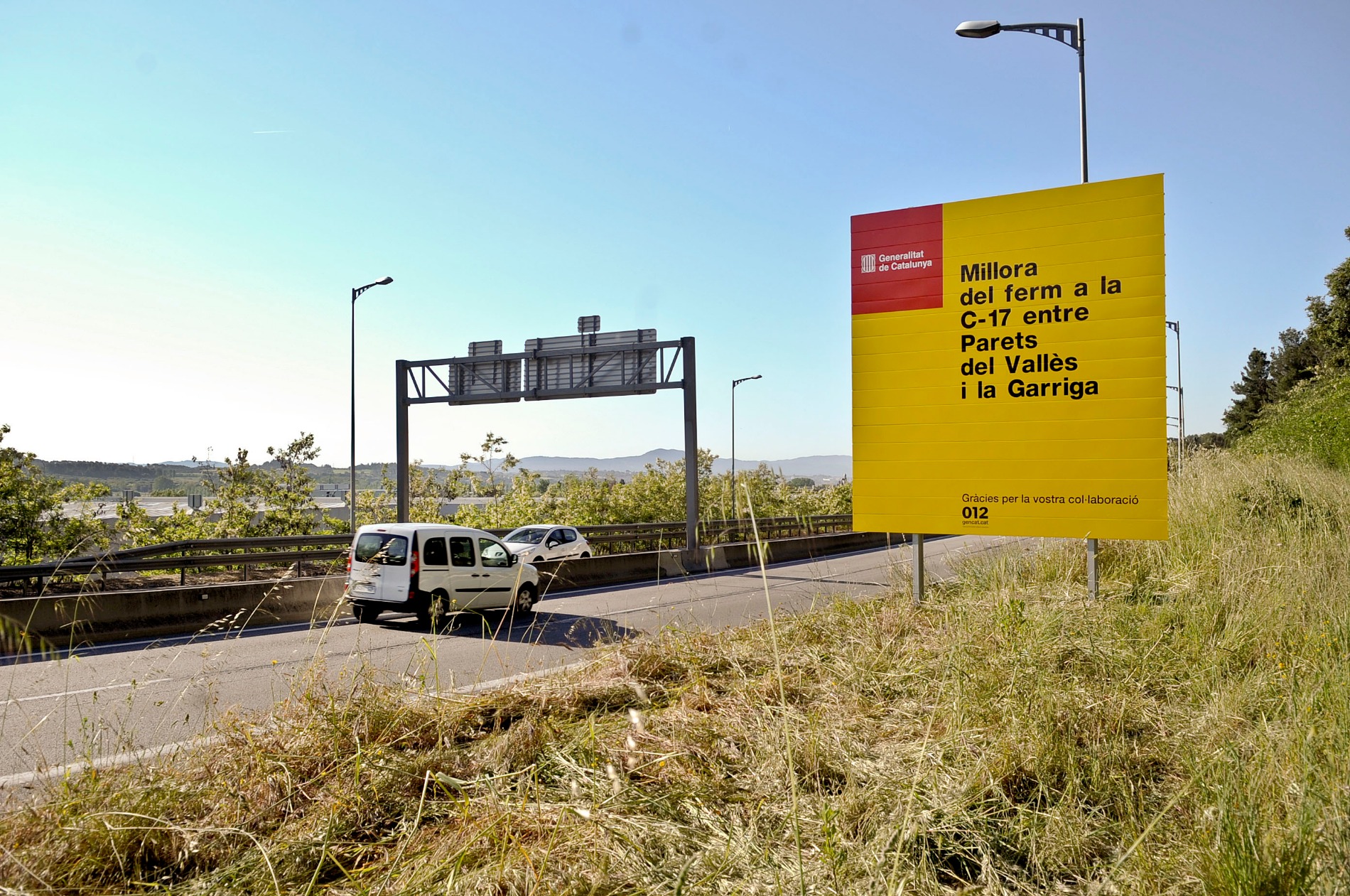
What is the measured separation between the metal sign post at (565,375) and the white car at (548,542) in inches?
136

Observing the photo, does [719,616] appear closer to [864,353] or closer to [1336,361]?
[864,353]

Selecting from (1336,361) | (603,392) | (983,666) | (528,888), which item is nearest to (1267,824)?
(983,666)

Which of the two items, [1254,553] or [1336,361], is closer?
[1254,553]

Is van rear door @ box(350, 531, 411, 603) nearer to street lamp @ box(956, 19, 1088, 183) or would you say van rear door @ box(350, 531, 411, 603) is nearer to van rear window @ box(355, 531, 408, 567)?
van rear window @ box(355, 531, 408, 567)

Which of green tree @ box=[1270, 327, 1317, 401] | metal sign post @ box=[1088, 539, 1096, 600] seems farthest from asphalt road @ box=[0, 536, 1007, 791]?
green tree @ box=[1270, 327, 1317, 401]

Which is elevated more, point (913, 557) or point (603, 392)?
point (603, 392)

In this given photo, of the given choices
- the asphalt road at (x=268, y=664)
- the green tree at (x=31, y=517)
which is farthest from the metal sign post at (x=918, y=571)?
the green tree at (x=31, y=517)

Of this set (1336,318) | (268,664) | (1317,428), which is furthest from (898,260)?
(1336,318)

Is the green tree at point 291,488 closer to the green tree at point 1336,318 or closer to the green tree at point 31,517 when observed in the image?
the green tree at point 31,517

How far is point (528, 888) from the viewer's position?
2588 mm

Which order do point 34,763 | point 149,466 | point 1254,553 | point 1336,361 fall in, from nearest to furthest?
point 34,763 < point 1254,553 < point 1336,361 < point 149,466

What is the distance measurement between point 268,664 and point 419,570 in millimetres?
2835

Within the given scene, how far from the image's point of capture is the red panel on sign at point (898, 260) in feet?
29.5

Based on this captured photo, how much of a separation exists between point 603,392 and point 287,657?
1557cm
